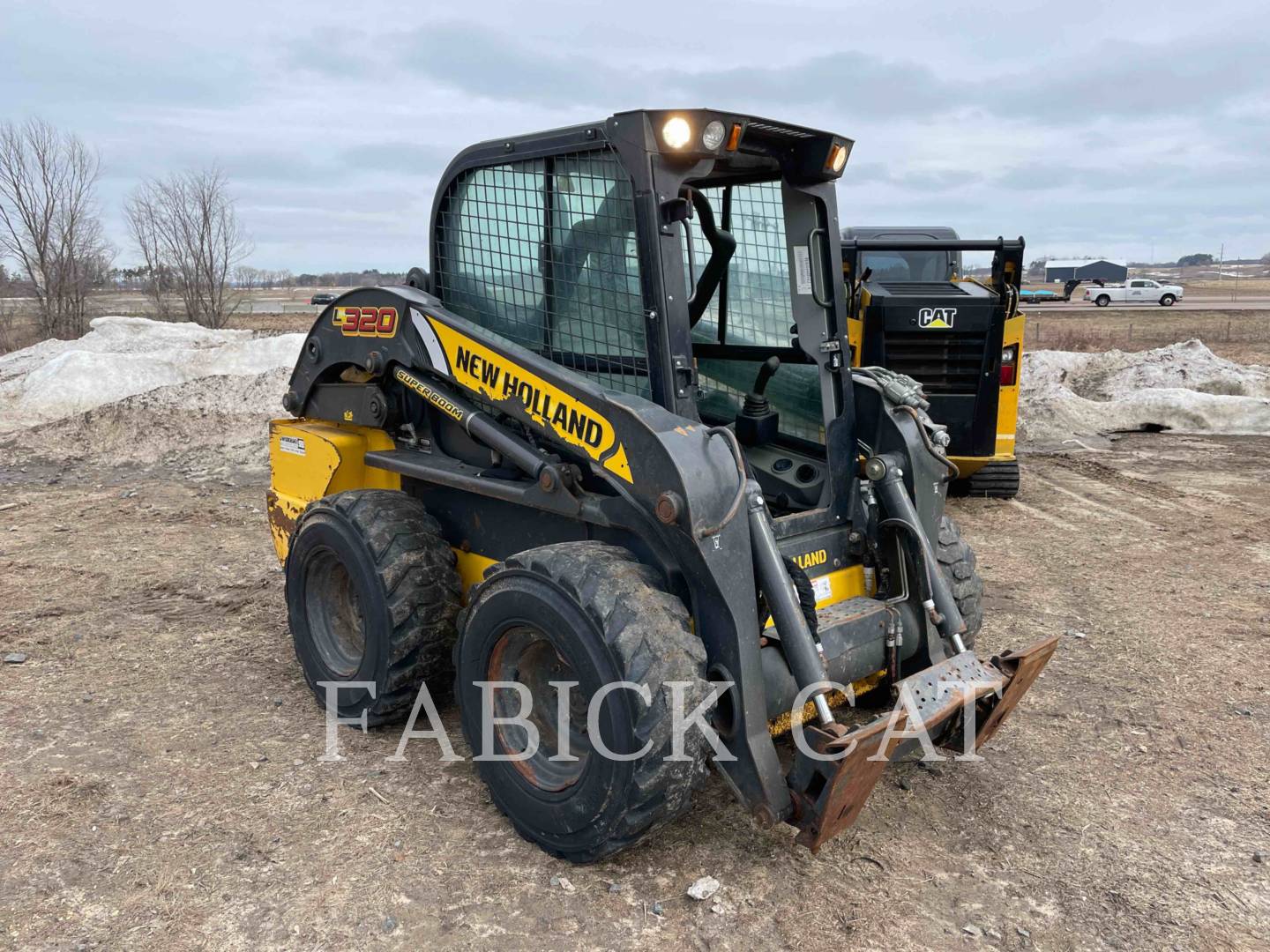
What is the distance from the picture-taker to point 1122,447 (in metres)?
11.5

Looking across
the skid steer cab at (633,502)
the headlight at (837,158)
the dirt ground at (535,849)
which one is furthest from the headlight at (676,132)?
the dirt ground at (535,849)

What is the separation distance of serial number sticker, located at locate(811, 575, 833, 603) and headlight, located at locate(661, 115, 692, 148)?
5.26 ft

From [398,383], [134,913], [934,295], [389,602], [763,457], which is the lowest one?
[134,913]

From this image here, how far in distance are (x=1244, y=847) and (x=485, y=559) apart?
2892 mm

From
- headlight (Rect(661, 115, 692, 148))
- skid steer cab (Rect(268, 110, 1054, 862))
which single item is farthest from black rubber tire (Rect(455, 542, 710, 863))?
headlight (Rect(661, 115, 692, 148))

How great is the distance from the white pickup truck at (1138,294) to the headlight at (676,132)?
139 ft

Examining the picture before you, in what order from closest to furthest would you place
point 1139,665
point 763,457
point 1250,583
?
point 763,457 < point 1139,665 < point 1250,583

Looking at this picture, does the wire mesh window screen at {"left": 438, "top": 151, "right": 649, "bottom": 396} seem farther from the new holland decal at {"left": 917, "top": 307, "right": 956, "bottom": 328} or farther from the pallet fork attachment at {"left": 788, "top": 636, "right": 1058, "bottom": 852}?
the new holland decal at {"left": 917, "top": 307, "right": 956, "bottom": 328}

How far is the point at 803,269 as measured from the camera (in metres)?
3.97

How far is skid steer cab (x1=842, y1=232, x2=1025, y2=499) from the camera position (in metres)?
7.44

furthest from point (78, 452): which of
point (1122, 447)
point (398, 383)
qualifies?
point (1122, 447)

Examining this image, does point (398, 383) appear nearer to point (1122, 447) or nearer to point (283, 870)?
point (283, 870)

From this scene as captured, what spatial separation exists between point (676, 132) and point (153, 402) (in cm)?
1029

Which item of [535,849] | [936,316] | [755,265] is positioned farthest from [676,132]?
[936,316]
